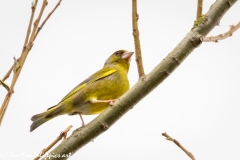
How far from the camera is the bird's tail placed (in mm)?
3639

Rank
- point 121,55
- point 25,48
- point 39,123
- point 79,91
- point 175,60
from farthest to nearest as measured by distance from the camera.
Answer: point 121,55
point 79,91
point 39,123
point 175,60
point 25,48

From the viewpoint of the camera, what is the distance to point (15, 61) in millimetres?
1597

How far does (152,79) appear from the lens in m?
1.97

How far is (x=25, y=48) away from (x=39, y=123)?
7.01 ft

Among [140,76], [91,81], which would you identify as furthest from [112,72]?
[140,76]

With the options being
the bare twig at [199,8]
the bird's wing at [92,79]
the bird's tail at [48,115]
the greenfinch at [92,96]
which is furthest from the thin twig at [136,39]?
the bird's wing at [92,79]

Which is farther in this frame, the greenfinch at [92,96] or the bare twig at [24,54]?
the greenfinch at [92,96]

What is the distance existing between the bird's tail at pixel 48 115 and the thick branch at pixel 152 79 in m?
1.70

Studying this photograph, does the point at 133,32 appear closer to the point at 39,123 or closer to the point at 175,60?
the point at 175,60

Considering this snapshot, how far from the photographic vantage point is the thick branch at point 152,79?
6.43 ft

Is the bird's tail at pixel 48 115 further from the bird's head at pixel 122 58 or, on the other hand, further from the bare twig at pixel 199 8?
the bare twig at pixel 199 8

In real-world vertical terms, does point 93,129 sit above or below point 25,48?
below

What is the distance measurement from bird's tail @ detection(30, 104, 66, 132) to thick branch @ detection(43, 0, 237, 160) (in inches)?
66.8

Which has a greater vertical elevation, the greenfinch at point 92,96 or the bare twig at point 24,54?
the greenfinch at point 92,96
